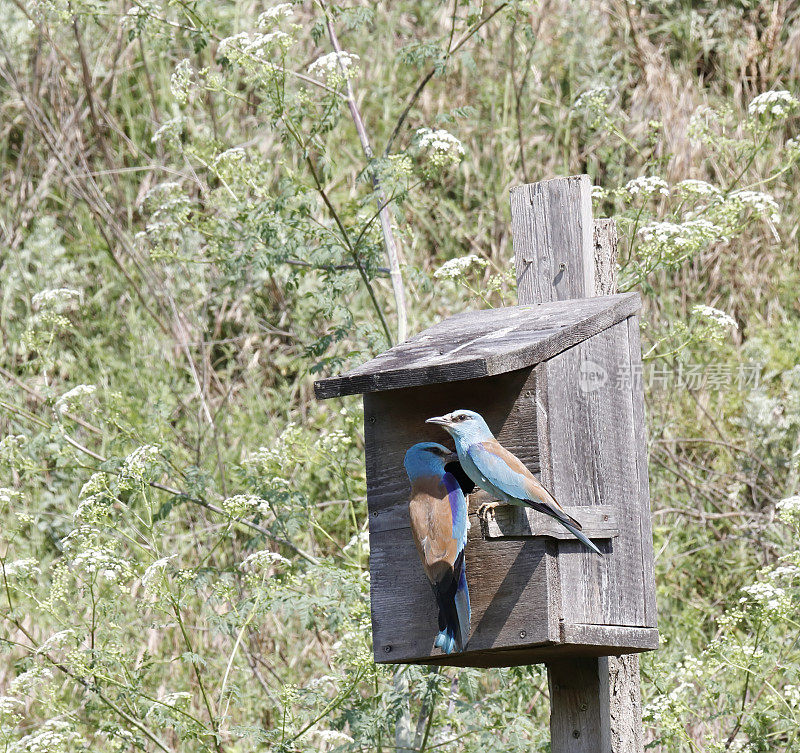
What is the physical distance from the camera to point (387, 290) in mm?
7156

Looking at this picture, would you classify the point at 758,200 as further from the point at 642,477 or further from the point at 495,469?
the point at 495,469

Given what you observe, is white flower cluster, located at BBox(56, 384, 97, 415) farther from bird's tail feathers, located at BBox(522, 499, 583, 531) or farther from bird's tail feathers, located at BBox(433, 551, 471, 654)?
bird's tail feathers, located at BBox(522, 499, 583, 531)

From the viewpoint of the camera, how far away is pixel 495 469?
8.87ft

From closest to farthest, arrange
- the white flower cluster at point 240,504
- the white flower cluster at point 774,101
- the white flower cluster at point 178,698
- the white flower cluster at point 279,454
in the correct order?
the white flower cluster at point 178,698 → the white flower cluster at point 240,504 → the white flower cluster at point 279,454 → the white flower cluster at point 774,101

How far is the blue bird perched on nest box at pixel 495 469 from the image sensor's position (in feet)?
8.82

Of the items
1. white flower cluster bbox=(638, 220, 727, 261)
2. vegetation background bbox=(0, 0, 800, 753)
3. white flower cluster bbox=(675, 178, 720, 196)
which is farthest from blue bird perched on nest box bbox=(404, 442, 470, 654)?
white flower cluster bbox=(675, 178, 720, 196)

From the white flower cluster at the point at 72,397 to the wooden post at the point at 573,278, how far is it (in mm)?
1709

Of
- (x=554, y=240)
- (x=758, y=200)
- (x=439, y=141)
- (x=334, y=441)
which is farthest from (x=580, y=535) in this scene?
(x=758, y=200)

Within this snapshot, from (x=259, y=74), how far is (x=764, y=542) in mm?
3194

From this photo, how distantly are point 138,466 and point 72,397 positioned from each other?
67 centimetres

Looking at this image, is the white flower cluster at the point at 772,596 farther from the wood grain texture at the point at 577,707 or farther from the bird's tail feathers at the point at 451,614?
the bird's tail feathers at the point at 451,614

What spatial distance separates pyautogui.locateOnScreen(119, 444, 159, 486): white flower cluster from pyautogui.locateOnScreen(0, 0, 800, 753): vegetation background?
0.04 ft

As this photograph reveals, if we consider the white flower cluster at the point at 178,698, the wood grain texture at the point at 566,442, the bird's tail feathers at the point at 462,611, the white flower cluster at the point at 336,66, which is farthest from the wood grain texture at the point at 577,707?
the white flower cluster at the point at 336,66

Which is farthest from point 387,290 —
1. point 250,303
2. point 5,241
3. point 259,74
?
point 259,74
